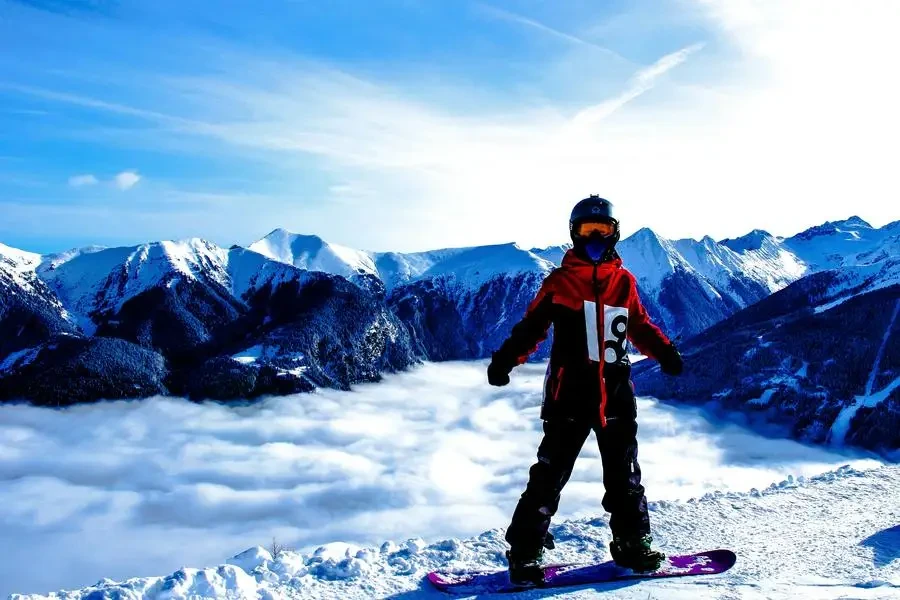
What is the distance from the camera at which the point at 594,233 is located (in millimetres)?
7926

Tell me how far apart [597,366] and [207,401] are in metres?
159

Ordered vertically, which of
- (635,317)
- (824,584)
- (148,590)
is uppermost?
(635,317)

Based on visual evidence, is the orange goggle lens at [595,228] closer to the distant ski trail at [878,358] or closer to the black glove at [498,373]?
the black glove at [498,373]

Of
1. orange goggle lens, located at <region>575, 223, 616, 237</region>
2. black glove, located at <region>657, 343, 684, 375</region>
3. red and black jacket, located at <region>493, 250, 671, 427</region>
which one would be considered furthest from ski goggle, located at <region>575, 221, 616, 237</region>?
black glove, located at <region>657, 343, 684, 375</region>

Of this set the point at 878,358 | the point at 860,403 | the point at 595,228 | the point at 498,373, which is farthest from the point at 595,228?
the point at 878,358

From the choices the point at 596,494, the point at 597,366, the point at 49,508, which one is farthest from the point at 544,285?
the point at 49,508

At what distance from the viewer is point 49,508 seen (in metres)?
107

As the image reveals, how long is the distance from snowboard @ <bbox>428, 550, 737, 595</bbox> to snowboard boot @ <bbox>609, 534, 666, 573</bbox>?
0.22 ft

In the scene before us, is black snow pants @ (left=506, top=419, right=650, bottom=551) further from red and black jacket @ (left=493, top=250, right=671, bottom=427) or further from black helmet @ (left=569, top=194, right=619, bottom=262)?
black helmet @ (left=569, top=194, right=619, bottom=262)

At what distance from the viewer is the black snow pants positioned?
298 inches

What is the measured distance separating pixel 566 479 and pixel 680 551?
7.51 ft

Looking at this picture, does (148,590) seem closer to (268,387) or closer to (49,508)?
(49,508)

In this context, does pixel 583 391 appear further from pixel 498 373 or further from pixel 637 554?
pixel 637 554

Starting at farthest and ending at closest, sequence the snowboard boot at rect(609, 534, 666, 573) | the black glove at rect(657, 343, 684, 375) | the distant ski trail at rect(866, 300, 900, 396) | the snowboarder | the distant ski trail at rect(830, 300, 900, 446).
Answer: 1. the distant ski trail at rect(866, 300, 900, 396)
2. the distant ski trail at rect(830, 300, 900, 446)
3. the black glove at rect(657, 343, 684, 375)
4. the snowboard boot at rect(609, 534, 666, 573)
5. the snowboarder
